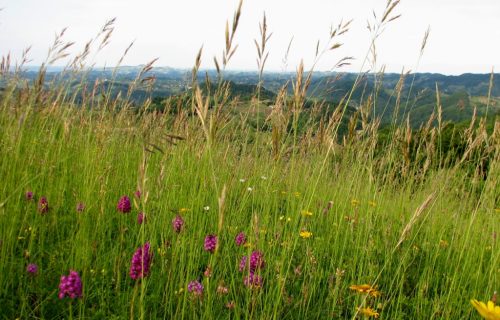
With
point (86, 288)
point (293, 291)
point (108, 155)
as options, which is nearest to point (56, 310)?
point (86, 288)

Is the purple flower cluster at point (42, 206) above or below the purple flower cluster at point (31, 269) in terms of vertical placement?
above

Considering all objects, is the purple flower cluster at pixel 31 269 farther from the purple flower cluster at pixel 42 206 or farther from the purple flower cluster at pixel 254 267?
the purple flower cluster at pixel 254 267

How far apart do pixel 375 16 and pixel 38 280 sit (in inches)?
68.2

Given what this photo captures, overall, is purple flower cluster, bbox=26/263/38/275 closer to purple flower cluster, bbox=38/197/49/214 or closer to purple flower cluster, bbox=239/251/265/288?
purple flower cluster, bbox=38/197/49/214

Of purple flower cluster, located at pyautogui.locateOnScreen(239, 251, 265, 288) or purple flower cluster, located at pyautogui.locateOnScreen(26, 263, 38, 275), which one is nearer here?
purple flower cluster, located at pyautogui.locateOnScreen(239, 251, 265, 288)

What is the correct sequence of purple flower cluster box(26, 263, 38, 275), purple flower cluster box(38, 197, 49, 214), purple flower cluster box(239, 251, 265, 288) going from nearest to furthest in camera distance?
purple flower cluster box(239, 251, 265, 288) → purple flower cluster box(26, 263, 38, 275) → purple flower cluster box(38, 197, 49, 214)

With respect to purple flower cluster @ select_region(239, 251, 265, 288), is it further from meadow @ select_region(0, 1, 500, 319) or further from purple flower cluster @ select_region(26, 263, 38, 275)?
purple flower cluster @ select_region(26, 263, 38, 275)

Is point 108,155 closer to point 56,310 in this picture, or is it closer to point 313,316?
point 56,310

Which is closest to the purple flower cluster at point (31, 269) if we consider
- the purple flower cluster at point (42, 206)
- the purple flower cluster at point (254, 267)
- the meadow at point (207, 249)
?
the meadow at point (207, 249)

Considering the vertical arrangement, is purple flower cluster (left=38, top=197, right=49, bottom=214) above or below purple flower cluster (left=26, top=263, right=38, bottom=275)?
above

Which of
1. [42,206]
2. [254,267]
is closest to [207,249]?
[254,267]

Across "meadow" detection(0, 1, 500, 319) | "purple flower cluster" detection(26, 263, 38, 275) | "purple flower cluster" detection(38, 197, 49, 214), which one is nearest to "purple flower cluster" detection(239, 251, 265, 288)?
"meadow" detection(0, 1, 500, 319)

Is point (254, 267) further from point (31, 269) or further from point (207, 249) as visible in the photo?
point (31, 269)

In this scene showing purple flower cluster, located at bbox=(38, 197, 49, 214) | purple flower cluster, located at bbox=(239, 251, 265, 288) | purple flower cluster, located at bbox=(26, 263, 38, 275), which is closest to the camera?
purple flower cluster, located at bbox=(239, 251, 265, 288)
